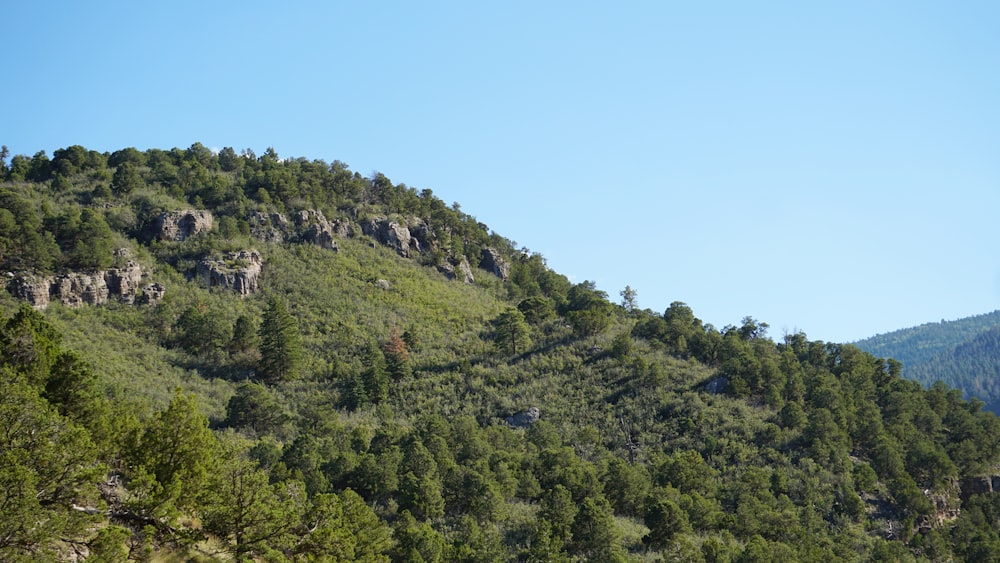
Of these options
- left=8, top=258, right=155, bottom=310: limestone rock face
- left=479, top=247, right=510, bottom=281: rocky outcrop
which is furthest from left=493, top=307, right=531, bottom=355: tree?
left=8, top=258, right=155, bottom=310: limestone rock face

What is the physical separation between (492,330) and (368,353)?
66.8 feet

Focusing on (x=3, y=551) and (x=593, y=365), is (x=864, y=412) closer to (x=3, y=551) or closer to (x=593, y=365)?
(x=593, y=365)

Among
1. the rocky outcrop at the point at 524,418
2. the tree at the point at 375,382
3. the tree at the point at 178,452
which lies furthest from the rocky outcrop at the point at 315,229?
the tree at the point at 178,452

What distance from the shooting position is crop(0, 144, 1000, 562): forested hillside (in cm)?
2759

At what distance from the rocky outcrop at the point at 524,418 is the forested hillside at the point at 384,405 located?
2.59 feet

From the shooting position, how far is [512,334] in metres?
87.9

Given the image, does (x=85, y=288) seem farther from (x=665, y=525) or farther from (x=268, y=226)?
(x=665, y=525)

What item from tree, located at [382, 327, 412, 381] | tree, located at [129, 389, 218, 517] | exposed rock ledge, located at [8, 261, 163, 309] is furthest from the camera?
tree, located at [382, 327, 412, 381]

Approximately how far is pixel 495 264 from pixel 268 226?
131 ft

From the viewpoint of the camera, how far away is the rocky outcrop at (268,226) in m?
102

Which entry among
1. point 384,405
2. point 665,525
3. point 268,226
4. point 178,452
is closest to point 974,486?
point 665,525

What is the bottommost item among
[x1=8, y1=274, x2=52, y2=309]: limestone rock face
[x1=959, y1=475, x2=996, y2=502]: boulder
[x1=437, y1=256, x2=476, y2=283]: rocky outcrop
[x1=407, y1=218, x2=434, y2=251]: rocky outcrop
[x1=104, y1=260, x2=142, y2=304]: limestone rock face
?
[x1=959, y1=475, x2=996, y2=502]: boulder

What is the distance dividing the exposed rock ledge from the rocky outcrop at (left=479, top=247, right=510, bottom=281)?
2180 inches

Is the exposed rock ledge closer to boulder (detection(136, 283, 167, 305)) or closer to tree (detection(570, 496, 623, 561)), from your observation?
boulder (detection(136, 283, 167, 305))
